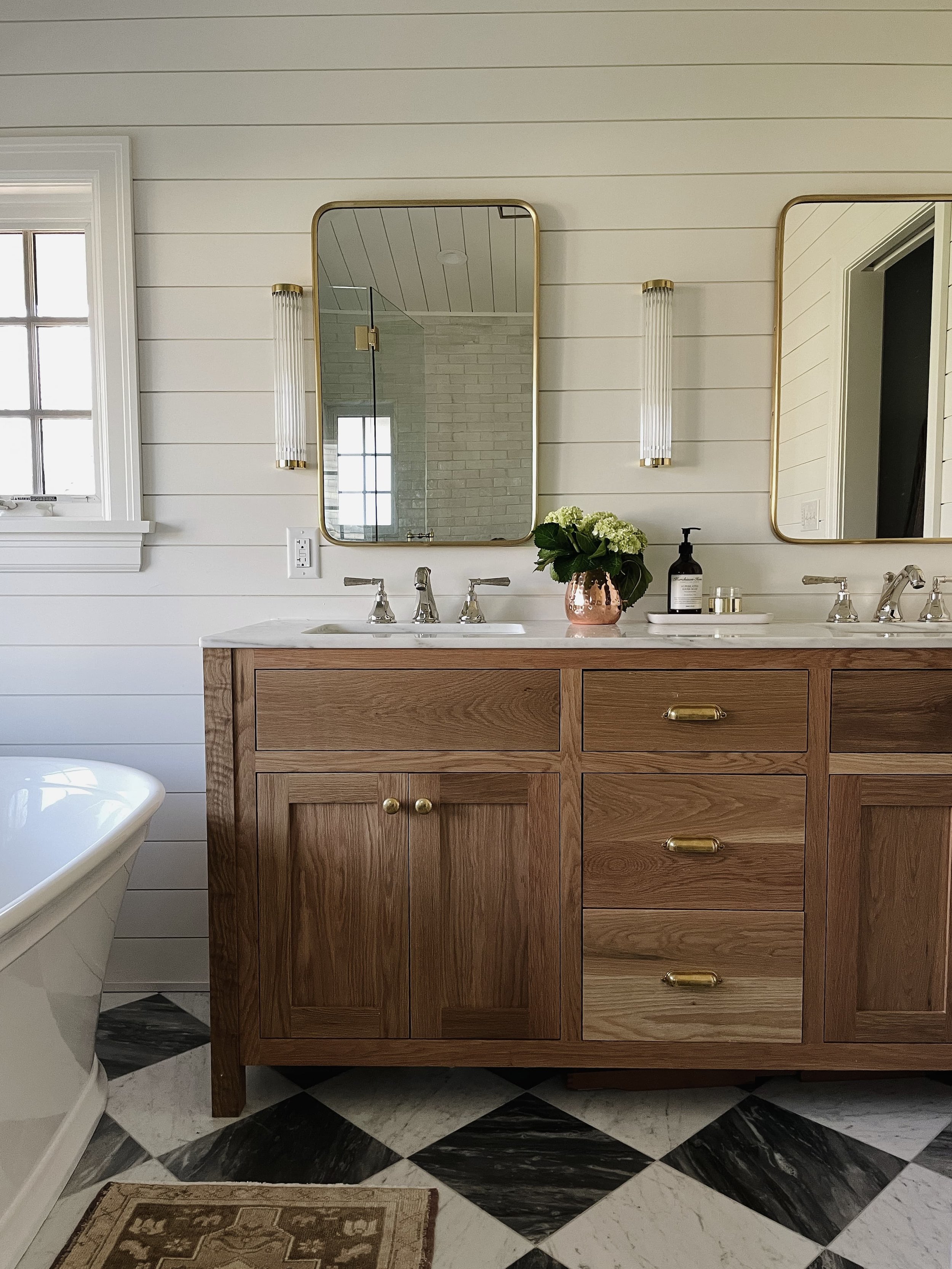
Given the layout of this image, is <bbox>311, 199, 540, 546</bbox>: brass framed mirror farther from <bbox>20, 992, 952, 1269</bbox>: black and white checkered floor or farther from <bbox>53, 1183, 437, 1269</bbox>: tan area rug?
<bbox>53, 1183, 437, 1269</bbox>: tan area rug

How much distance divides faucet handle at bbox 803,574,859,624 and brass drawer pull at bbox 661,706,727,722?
61 centimetres

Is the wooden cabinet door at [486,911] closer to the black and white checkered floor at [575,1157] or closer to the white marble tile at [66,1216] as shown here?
the black and white checkered floor at [575,1157]

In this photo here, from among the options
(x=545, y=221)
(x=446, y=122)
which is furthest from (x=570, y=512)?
(x=446, y=122)

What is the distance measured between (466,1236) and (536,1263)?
0.12 metres

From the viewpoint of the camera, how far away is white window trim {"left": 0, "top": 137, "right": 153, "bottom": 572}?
2.02 meters

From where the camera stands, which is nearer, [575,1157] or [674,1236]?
[674,1236]

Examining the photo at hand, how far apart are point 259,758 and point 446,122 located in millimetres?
1549

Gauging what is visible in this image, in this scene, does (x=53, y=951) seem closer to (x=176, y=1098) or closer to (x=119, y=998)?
(x=176, y=1098)

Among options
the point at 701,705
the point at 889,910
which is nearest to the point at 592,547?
the point at 701,705

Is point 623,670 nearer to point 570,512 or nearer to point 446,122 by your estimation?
point 570,512

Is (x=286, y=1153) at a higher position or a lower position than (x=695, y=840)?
lower

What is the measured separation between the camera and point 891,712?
1.55m

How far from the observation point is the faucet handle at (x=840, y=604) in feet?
6.47

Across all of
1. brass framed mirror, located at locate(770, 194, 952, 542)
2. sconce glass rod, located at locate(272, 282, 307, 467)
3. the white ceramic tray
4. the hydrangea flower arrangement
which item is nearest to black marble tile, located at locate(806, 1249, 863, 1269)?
the white ceramic tray
